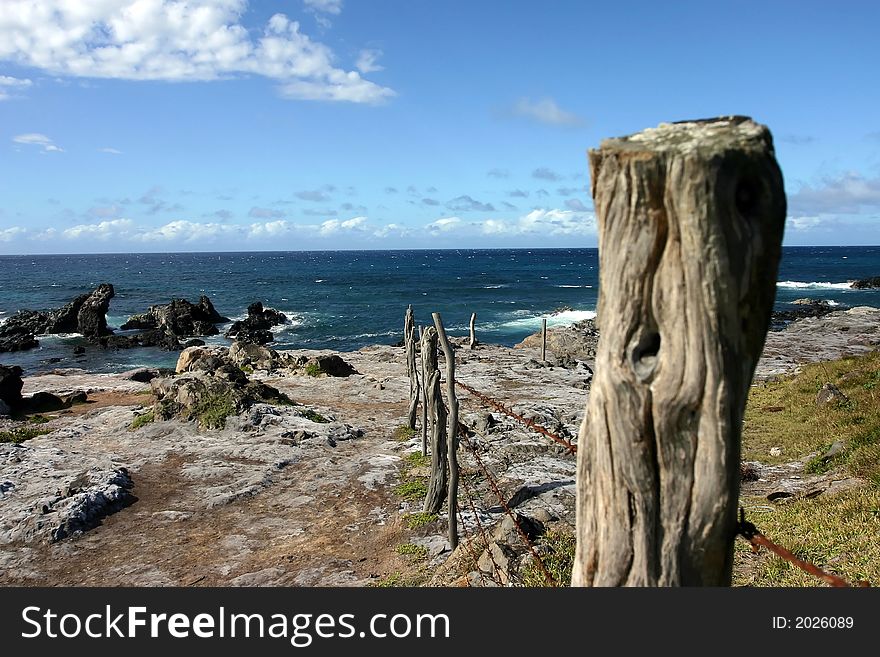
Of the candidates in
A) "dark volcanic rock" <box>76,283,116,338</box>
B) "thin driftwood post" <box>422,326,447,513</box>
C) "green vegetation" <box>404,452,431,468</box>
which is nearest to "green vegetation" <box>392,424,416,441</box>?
"green vegetation" <box>404,452,431,468</box>

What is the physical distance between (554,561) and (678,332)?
4.92m

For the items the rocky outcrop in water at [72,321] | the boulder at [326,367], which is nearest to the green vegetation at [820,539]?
the boulder at [326,367]

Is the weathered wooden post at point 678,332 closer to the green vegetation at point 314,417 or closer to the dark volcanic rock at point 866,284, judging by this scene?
the green vegetation at point 314,417

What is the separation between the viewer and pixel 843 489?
7.73m

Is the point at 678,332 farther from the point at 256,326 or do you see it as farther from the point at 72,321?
the point at 72,321

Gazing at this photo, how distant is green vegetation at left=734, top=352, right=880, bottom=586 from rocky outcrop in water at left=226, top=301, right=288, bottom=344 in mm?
32625

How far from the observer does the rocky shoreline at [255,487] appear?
7.60 metres

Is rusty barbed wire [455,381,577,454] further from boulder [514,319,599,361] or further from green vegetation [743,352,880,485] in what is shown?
boulder [514,319,599,361]

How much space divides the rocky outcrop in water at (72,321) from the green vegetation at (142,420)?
105ft

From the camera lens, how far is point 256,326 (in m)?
46.6

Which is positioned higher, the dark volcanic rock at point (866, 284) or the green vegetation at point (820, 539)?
the dark volcanic rock at point (866, 284)

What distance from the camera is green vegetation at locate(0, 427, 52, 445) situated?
13.6m

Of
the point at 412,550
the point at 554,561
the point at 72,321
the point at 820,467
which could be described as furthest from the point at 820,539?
the point at 72,321
